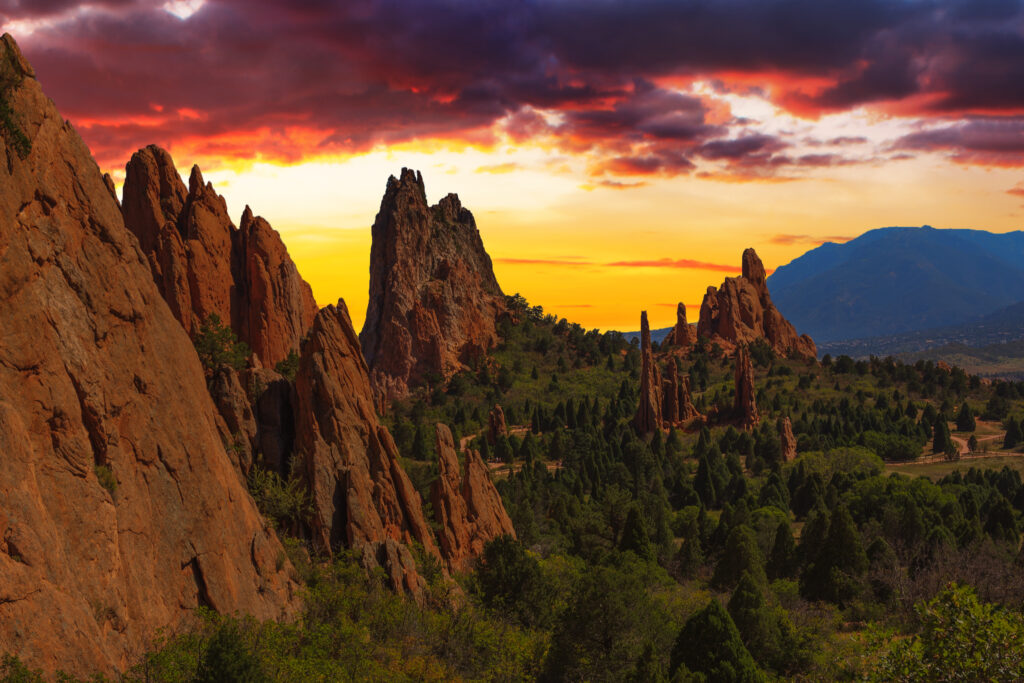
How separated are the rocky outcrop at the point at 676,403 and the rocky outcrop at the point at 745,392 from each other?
9544 mm

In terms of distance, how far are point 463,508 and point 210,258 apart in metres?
28.3

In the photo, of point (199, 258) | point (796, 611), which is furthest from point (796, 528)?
point (199, 258)

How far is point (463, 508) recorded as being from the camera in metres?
61.8

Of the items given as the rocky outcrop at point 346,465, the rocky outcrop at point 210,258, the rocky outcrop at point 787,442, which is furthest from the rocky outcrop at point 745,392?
the rocky outcrop at point 346,465

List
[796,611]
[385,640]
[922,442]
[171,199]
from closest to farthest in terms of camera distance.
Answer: [385,640], [796,611], [171,199], [922,442]

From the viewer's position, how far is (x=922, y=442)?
514 feet

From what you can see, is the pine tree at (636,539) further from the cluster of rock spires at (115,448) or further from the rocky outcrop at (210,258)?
the rocky outcrop at (210,258)

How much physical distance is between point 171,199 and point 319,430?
28.3 m

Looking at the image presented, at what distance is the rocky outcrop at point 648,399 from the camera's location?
529 ft

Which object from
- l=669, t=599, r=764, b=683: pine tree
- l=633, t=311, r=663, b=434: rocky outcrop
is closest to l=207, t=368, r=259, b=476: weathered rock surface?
l=669, t=599, r=764, b=683: pine tree

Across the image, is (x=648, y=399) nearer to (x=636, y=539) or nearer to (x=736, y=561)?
(x=636, y=539)

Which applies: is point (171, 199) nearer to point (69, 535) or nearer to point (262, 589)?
point (262, 589)

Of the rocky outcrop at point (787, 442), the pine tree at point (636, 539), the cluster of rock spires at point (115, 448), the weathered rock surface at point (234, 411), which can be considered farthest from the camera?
the rocky outcrop at point (787, 442)

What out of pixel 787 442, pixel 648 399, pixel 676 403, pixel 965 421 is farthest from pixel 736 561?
pixel 965 421
